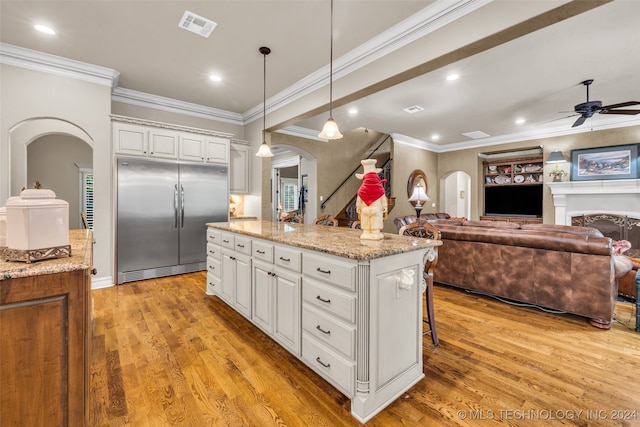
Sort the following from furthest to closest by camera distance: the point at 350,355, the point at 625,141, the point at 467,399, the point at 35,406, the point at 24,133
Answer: the point at 625,141 → the point at 24,133 → the point at 467,399 → the point at 350,355 → the point at 35,406

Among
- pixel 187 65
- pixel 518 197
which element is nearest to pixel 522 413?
pixel 187 65

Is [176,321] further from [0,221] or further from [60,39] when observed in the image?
[60,39]

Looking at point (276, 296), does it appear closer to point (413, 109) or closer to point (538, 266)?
point (538, 266)

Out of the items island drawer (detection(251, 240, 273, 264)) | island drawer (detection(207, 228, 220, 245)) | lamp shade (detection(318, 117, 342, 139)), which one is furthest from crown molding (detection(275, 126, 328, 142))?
island drawer (detection(251, 240, 273, 264))

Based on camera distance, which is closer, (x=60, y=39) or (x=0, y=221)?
(x=0, y=221)

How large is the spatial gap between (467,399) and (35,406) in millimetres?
2154

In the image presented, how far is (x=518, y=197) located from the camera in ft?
26.9

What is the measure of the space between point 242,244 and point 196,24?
91.0 inches

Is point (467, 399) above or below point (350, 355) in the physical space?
below

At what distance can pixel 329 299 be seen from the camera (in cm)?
175

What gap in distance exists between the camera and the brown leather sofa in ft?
9.12

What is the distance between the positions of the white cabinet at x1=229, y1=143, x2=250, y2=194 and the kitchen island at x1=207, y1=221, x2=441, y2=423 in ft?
11.5

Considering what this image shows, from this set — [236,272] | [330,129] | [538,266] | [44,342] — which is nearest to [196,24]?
[330,129]

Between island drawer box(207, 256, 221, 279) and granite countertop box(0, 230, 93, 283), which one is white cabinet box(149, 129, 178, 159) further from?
granite countertop box(0, 230, 93, 283)
